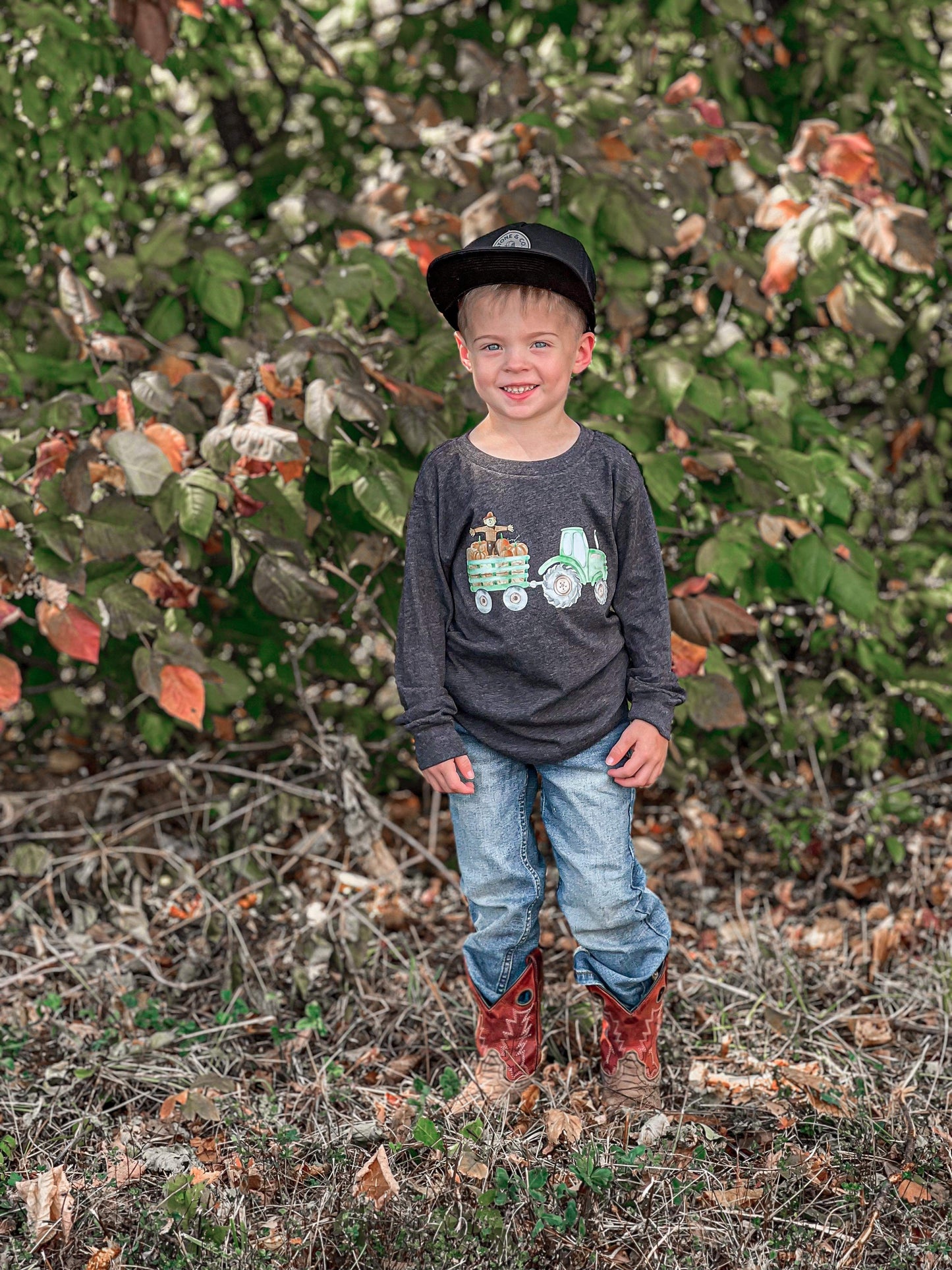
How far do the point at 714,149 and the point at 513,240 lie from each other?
1192 mm

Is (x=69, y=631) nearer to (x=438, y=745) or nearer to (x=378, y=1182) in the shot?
(x=438, y=745)

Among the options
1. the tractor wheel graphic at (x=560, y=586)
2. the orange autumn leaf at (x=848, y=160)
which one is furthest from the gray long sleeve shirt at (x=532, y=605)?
the orange autumn leaf at (x=848, y=160)

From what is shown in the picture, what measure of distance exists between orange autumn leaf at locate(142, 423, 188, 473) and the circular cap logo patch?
0.78 meters

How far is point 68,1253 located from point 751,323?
2.62m

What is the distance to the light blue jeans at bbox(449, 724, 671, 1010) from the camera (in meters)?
2.16

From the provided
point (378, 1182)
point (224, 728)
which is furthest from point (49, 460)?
point (378, 1182)

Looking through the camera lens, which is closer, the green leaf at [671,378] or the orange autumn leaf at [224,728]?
the green leaf at [671,378]

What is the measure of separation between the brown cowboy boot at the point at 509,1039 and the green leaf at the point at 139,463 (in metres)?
1.14

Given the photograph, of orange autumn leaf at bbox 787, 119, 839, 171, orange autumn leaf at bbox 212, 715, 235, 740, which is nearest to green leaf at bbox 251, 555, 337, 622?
orange autumn leaf at bbox 212, 715, 235, 740

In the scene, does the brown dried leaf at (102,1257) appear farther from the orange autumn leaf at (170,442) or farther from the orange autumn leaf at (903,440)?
the orange autumn leaf at (903,440)

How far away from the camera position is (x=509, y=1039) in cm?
234

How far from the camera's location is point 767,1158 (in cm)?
215

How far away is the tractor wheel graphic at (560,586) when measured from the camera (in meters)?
2.02

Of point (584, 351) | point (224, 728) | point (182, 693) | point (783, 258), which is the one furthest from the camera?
point (224, 728)
